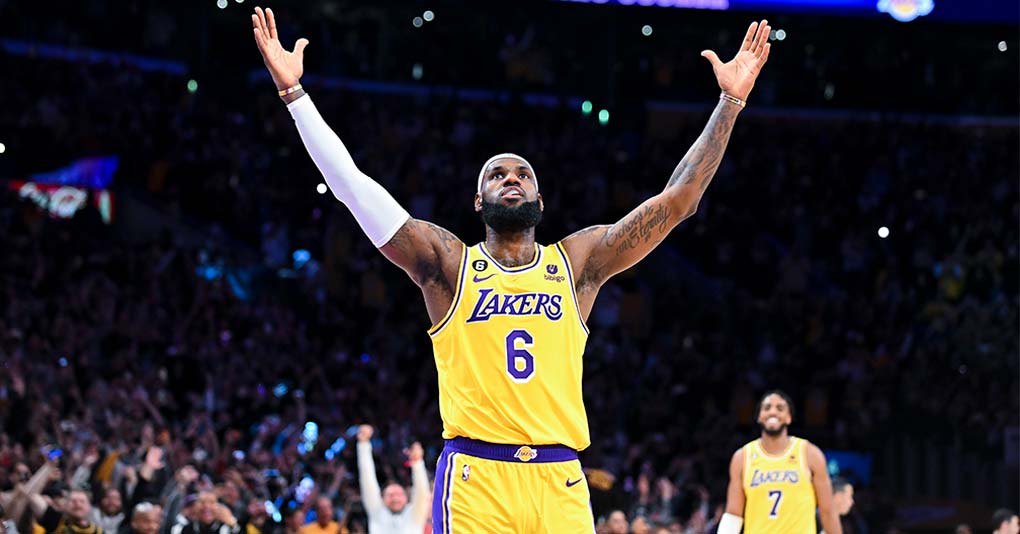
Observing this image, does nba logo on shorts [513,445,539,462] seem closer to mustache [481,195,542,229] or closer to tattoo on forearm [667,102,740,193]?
mustache [481,195,542,229]

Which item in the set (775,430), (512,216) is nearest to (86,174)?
(775,430)

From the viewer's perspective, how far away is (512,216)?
216 inches

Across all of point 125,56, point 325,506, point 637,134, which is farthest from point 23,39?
point 325,506

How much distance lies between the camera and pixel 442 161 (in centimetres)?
2411

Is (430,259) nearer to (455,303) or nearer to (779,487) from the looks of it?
(455,303)

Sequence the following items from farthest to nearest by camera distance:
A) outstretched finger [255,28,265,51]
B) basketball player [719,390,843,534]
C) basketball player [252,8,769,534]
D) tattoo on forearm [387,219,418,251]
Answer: basketball player [719,390,843,534]
outstretched finger [255,28,265,51]
tattoo on forearm [387,219,418,251]
basketball player [252,8,769,534]

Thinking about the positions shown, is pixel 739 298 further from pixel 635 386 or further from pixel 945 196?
pixel 945 196

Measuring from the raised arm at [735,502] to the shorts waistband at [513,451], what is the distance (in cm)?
534

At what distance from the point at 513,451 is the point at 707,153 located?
4.61 feet

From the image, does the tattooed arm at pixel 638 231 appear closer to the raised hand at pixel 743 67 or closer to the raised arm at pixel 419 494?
the raised hand at pixel 743 67

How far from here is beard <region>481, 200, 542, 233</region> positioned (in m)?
5.49

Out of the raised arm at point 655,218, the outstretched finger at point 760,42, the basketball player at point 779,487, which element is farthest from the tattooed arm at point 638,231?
the basketball player at point 779,487

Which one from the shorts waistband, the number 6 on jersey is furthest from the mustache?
the shorts waistband

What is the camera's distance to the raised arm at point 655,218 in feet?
18.6
